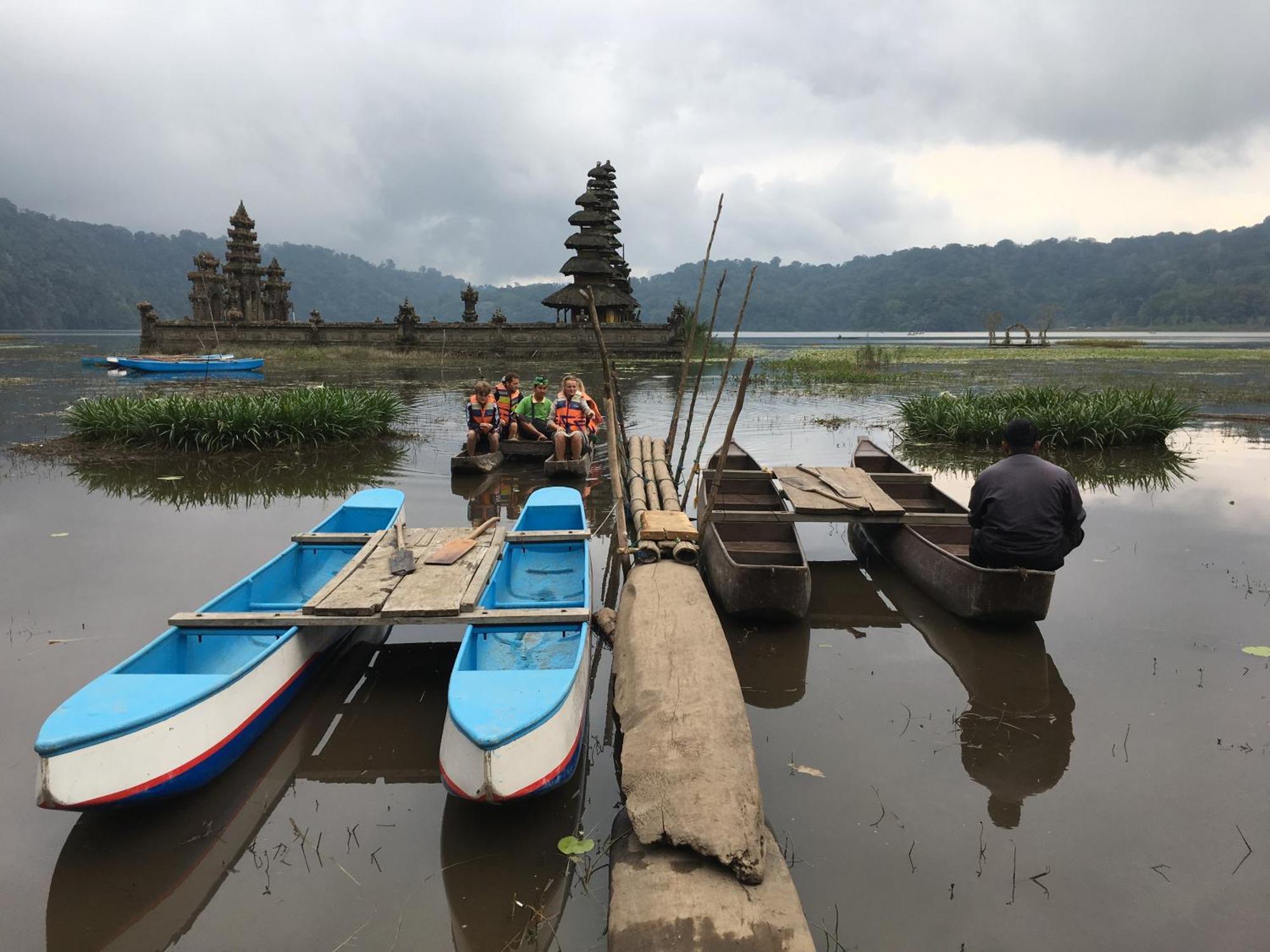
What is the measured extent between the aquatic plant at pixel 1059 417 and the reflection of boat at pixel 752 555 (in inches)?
255

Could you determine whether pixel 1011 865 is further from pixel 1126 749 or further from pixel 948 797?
pixel 1126 749

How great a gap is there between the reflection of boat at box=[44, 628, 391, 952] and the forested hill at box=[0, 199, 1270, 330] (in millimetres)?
88591

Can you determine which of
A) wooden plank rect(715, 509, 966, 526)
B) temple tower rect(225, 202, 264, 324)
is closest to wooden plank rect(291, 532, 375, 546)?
wooden plank rect(715, 509, 966, 526)

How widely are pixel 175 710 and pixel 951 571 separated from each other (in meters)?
5.65

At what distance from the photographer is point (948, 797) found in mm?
4129

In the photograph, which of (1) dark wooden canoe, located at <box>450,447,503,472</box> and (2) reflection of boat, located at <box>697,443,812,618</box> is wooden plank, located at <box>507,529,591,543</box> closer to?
(2) reflection of boat, located at <box>697,443,812,618</box>

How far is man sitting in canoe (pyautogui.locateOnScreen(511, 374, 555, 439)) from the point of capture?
13320 millimetres

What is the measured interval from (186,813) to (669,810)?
254cm

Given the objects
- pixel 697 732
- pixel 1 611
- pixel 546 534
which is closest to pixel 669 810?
pixel 697 732

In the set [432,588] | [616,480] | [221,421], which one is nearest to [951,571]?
[616,480]

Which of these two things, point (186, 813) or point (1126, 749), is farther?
point (1126, 749)

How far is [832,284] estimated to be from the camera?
563 feet

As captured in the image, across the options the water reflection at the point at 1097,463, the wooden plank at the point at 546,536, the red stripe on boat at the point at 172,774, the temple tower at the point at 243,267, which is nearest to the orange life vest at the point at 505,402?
the wooden plank at the point at 546,536

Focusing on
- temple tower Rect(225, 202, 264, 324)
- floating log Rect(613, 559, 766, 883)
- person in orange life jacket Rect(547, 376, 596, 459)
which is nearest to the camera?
floating log Rect(613, 559, 766, 883)
